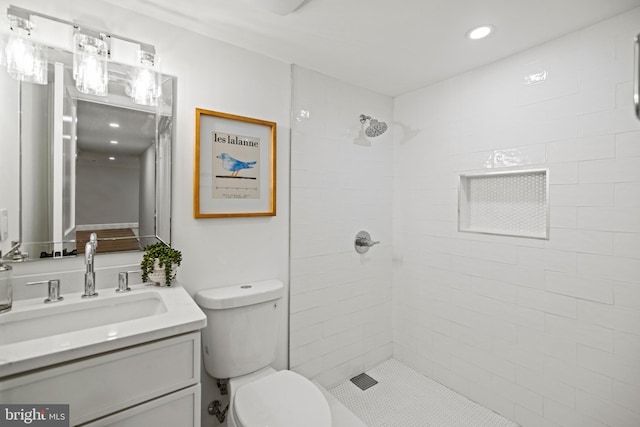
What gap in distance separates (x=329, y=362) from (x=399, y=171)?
61.6 inches

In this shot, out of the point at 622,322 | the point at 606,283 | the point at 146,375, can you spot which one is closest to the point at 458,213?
the point at 606,283

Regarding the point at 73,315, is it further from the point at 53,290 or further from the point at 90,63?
the point at 90,63

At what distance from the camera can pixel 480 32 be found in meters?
1.61

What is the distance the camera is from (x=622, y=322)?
1.47 metres

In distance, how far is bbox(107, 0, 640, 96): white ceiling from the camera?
1.41 metres

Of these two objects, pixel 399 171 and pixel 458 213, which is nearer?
pixel 458 213

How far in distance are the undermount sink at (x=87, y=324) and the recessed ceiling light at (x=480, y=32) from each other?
6.16 ft

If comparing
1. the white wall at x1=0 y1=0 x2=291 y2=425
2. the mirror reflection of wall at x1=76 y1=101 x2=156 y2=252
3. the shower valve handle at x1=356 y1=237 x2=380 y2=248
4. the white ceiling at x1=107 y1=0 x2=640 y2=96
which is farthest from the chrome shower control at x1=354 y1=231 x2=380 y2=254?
the mirror reflection of wall at x1=76 y1=101 x2=156 y2=252

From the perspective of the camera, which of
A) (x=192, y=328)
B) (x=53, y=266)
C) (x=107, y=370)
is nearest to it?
(x=107, y=370)

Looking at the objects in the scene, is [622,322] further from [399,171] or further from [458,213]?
[399,171]

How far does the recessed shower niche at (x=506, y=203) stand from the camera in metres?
1.78

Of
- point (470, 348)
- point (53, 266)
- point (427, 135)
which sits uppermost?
point (427, 135)

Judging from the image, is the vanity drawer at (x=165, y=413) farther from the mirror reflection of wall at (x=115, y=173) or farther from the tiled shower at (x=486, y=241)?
the tiled shower at (x=486, y=241)

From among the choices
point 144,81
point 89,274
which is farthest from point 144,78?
point 89,274
